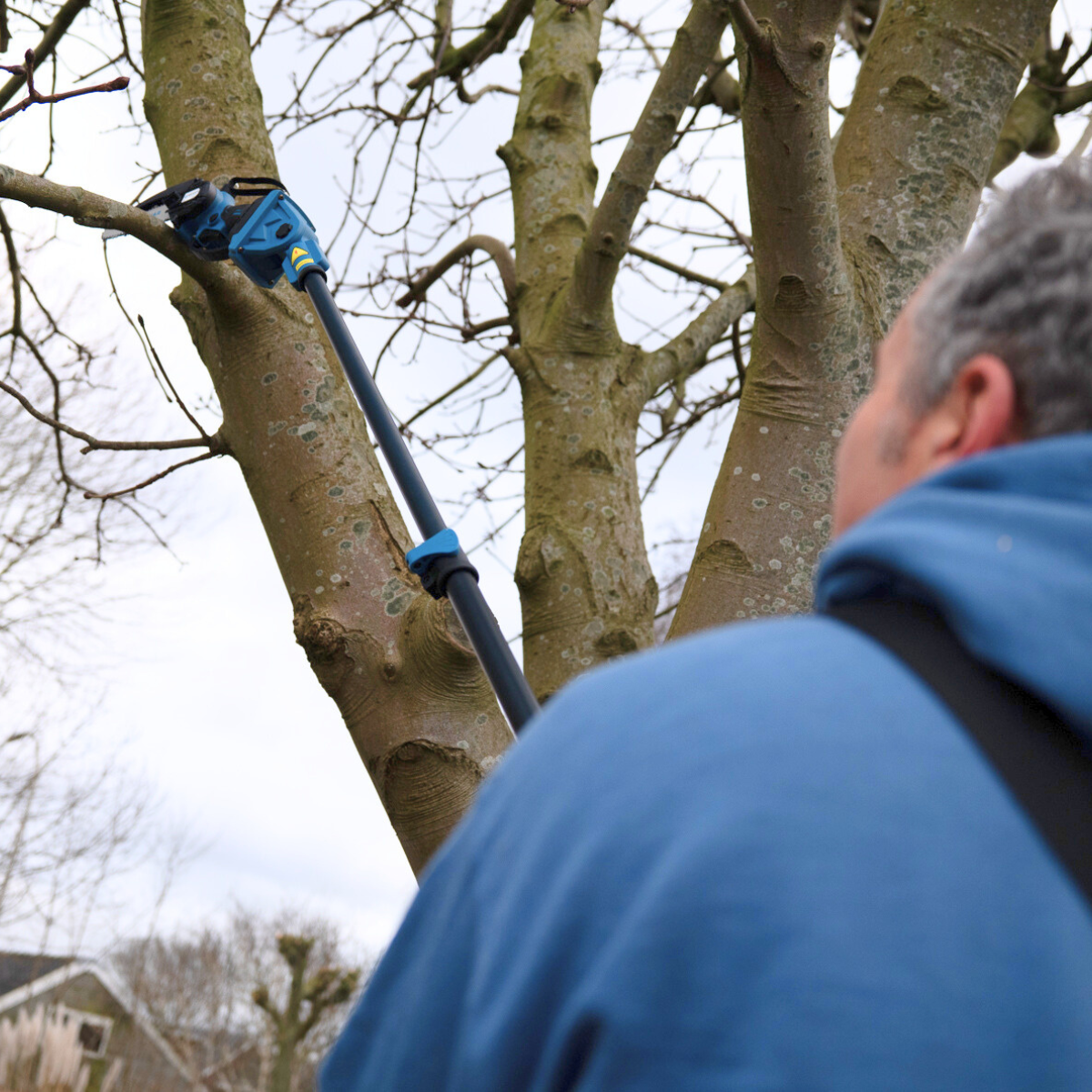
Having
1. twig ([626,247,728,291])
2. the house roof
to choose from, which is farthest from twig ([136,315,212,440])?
the house roof

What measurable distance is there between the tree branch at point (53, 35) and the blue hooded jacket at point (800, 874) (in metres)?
3.22

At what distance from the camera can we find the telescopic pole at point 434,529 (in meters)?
1.40

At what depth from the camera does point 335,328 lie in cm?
168

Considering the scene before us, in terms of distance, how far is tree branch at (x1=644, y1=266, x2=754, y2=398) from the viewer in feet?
10.1

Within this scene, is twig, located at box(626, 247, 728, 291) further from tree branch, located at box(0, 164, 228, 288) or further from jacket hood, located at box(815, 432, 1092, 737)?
jacket hood, located at box(815, 432, 1092, 737)

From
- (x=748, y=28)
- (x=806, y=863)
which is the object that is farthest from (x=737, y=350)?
(x=806, y=863)

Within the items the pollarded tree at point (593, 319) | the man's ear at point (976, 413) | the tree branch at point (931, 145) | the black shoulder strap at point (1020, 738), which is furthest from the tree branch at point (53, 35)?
the black shoulder strap at point (1020, 738)

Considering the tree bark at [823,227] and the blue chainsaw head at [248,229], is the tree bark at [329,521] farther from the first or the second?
the tree bark at [823,227]

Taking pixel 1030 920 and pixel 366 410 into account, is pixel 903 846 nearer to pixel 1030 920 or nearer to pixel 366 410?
pixel 1030 920

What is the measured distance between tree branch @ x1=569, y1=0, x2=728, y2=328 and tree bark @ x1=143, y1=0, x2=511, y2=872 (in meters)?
0.76

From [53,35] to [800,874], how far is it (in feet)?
11.5

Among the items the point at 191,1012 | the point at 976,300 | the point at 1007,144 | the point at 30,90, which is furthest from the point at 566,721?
the point at 191,1012

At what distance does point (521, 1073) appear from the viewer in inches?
20.6

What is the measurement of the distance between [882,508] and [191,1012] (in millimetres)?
30835
